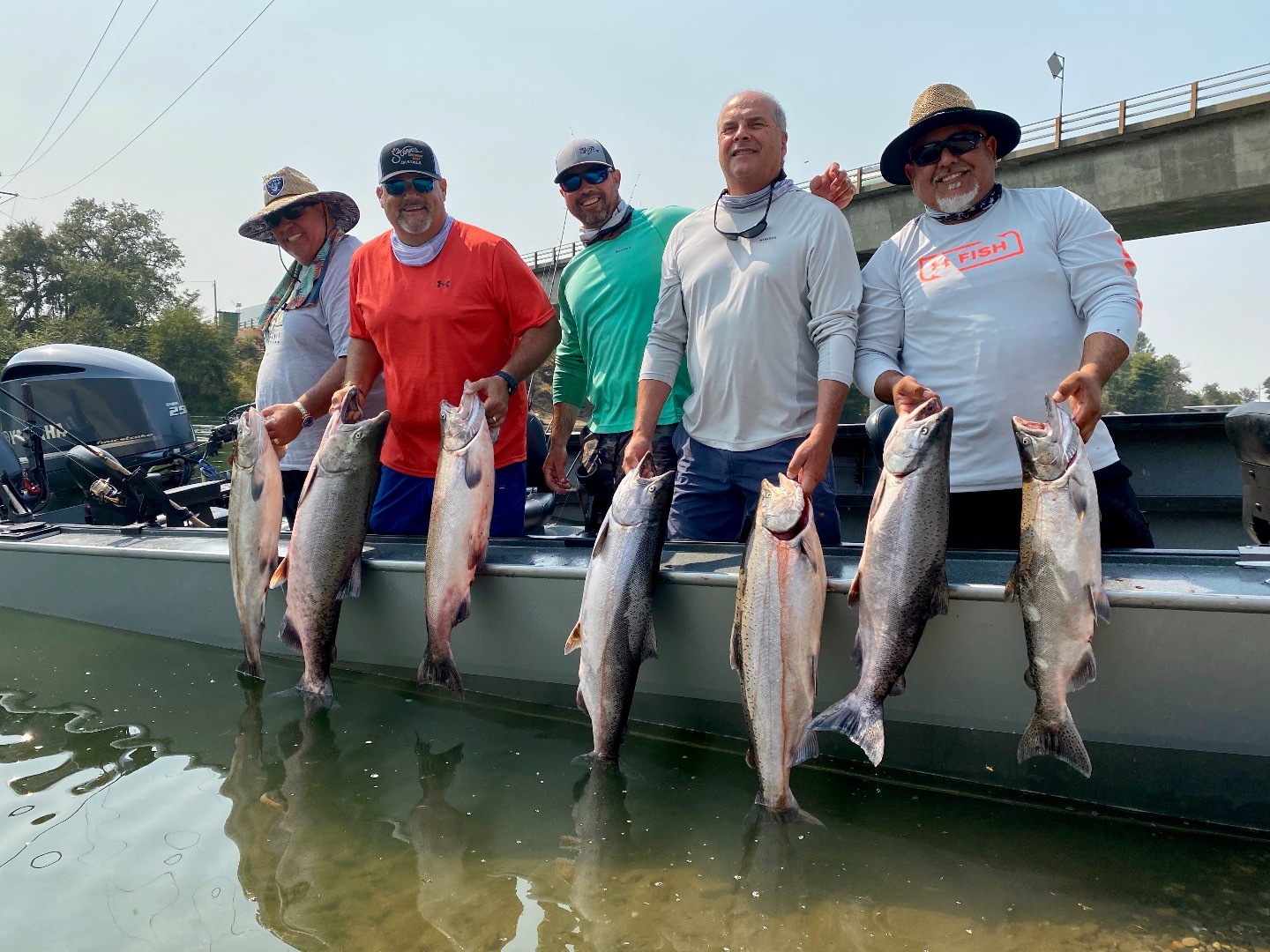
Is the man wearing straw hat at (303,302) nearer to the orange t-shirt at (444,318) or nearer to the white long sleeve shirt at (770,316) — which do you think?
the orange t-shirt at (444,318)

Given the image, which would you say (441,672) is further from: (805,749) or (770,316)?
(770,316)

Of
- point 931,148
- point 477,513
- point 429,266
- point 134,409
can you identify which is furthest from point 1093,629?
point 134,409

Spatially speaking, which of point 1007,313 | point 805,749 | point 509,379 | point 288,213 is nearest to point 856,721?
point 805,749

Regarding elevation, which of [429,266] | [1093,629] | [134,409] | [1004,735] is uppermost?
[429,266]

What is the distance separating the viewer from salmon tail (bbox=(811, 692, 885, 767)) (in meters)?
2.62

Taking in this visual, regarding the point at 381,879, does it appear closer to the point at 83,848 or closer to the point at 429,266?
the point at 83,848

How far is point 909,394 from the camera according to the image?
9.37ft

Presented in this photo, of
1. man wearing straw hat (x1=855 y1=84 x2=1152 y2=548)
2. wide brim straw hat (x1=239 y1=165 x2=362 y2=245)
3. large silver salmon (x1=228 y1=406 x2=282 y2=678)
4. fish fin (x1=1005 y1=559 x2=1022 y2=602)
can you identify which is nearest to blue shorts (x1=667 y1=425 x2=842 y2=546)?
man wearing straw hat (x1=855 y1=84 x2=1152 y2=548)

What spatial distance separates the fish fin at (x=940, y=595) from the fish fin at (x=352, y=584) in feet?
7.90

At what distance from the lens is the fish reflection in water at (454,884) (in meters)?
2.56

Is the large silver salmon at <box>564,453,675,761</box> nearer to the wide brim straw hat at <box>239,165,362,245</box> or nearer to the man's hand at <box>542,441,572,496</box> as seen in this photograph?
the man's hand at <box>542,441,572,496</box>

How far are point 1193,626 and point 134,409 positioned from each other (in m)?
8.25

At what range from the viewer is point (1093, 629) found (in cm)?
254

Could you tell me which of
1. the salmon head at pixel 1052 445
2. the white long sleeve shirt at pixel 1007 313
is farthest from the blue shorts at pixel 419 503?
the salmon head at pixel 1052 445
